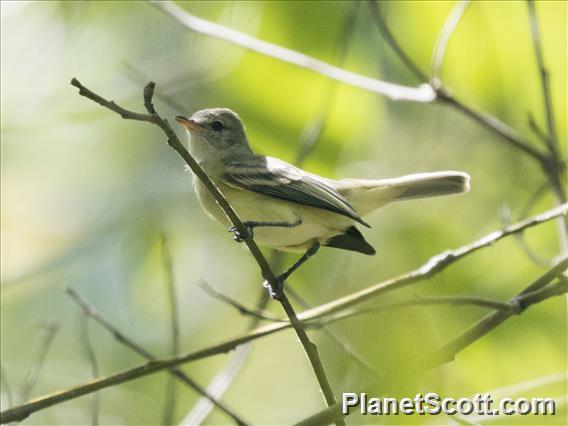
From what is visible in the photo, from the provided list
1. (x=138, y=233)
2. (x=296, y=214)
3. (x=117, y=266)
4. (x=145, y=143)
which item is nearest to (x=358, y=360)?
(x=296, y=214)

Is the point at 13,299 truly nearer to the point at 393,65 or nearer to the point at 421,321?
the point at 393,65

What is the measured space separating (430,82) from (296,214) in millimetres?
965

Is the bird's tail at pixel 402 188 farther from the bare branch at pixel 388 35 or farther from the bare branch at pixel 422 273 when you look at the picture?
the bare branch at pixel 422 273

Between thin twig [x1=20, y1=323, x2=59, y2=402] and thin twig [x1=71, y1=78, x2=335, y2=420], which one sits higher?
thin twig [x1=20, y1=323, x2=59, y2=402]

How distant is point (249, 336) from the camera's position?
331cm

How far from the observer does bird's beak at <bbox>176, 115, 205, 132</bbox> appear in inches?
182

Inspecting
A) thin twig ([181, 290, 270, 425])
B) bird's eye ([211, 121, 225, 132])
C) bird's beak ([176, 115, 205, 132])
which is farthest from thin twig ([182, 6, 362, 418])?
bird's beak ([176, 115, 205, 132])

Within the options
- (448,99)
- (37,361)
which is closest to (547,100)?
(448,99)

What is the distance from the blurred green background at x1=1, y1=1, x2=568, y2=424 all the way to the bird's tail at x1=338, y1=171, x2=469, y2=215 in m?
0.23

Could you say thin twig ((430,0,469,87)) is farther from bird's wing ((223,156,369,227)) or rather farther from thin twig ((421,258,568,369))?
thin twig ((421,258,568,369))

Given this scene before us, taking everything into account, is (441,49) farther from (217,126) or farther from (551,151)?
(217,126)

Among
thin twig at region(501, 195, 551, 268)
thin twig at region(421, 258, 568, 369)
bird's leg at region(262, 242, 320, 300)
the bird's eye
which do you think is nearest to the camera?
thin twig at region(421, 258, 568, 369)

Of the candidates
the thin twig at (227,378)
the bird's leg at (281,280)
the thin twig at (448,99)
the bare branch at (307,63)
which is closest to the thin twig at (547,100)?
the thin twig at (448,99)

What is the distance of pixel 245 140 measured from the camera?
5.43m
